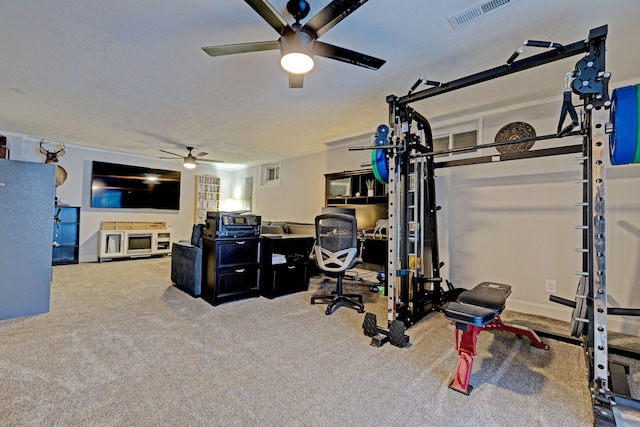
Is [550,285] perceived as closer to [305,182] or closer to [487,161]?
[487,161]

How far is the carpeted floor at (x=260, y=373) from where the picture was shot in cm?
154

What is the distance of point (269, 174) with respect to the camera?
7.59m

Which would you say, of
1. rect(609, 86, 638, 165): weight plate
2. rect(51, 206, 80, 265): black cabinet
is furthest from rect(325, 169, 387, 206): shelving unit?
rect(51, 206, 80, 265): black cabinet

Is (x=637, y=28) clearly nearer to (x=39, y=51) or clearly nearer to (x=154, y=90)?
(x=154, y=90)

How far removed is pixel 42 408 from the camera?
1.55 metres

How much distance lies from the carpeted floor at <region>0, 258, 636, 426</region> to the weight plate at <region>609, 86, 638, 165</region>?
4.89 ft

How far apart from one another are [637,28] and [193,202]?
27.2ft

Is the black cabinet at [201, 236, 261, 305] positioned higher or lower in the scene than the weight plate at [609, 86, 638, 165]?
lower

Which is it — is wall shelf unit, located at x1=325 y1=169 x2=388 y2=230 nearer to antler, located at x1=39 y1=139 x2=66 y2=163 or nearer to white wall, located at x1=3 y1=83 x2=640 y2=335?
white wall, located at x1=3 y1=83 x2=640 y2=335

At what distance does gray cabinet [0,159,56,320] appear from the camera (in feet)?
9.19

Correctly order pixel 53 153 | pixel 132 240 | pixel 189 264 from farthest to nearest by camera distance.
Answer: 1. pixel 132 240
2. pixel 53 153
3. pixel 189 264

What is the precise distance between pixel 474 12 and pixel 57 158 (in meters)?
7.52

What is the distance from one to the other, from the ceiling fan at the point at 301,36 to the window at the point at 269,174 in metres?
5.37

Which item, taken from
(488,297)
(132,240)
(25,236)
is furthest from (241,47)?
(132,240)
